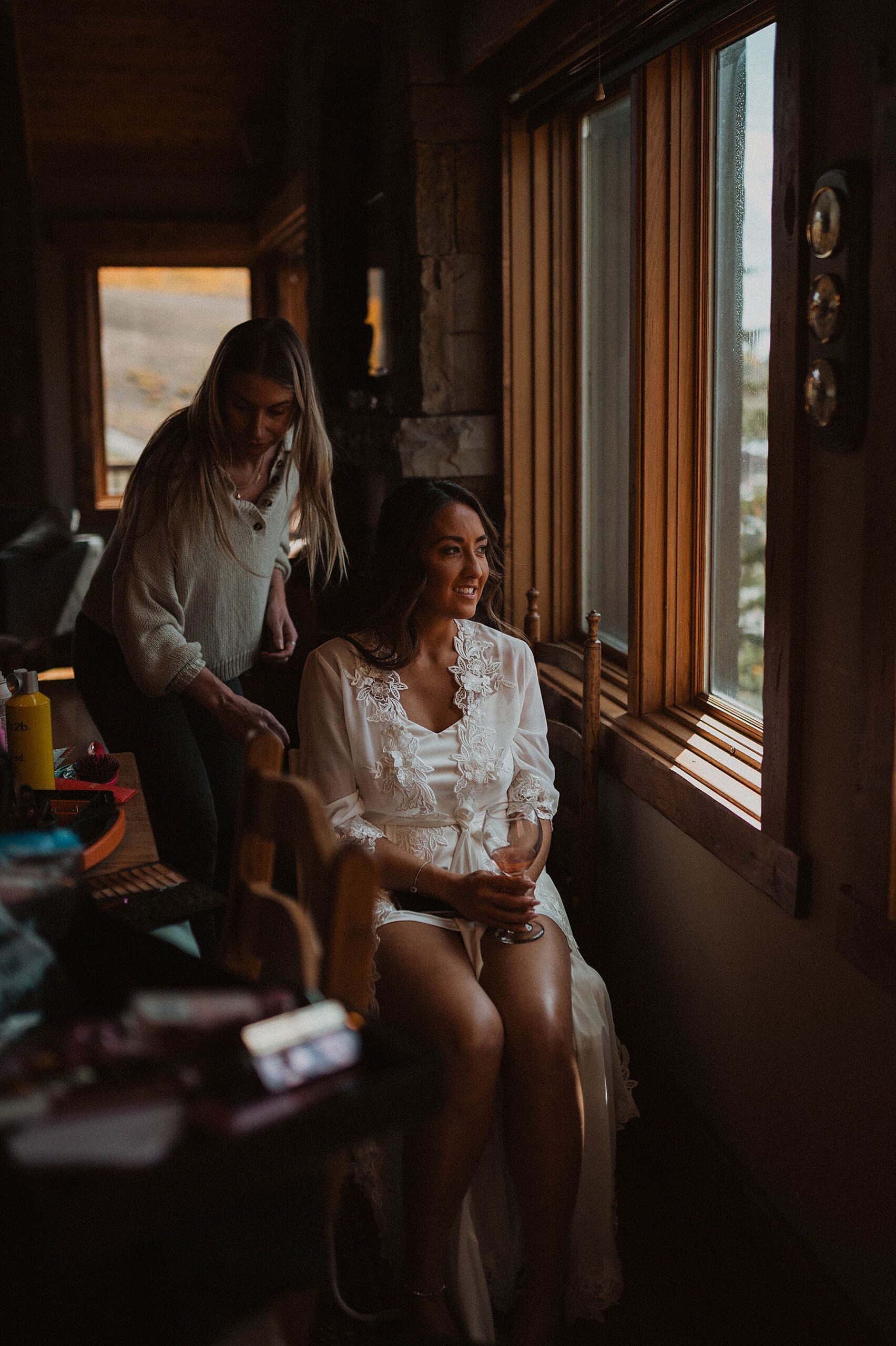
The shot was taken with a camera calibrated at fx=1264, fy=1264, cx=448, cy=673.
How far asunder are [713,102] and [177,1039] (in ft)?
6.61

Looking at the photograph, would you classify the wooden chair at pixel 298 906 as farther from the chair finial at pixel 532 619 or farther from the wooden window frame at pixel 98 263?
the wooden window frame at pixel 98 263

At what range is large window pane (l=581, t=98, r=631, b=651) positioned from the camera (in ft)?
9.12

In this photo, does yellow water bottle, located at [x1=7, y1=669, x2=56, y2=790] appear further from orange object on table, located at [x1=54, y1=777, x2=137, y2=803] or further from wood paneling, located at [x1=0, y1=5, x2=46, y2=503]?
wood paneling, located at [x1=0, y1=5, x2=46, y2=503]

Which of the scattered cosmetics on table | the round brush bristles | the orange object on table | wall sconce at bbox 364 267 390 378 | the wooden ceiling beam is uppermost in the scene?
the wooden ceiling beam

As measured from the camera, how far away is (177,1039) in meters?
0.96

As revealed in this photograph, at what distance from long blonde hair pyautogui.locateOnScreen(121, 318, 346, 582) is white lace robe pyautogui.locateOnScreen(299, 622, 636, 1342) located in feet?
1.41

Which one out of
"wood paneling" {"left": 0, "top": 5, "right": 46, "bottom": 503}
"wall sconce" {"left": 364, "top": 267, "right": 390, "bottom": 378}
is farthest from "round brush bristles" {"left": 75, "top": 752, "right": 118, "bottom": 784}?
"wood paneling" {"left": 0, "top": 5, "right": 46, "bottom": 503}

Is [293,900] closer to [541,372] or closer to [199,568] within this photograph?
[199,568]

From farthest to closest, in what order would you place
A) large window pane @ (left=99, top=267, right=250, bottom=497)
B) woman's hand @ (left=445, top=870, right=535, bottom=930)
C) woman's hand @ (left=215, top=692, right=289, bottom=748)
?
large window pane @ (left=99, top=267, right=250, bottom=497)
woman's hand @ (left=215, top=692, right=289, bottom=748)
woman's hand @ (left=445, top=870, right=535, bottom=930)

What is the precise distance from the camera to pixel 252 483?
261 centimetres

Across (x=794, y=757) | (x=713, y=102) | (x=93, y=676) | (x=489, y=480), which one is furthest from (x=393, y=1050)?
(x=489, y=480)

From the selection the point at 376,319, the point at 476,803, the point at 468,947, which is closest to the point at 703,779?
the point at 476,803

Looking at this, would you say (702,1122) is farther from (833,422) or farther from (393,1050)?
(393,1050)

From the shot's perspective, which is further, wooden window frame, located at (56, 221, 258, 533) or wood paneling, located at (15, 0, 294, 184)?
wooden window frame, located at (56, 221, 258, 533)
